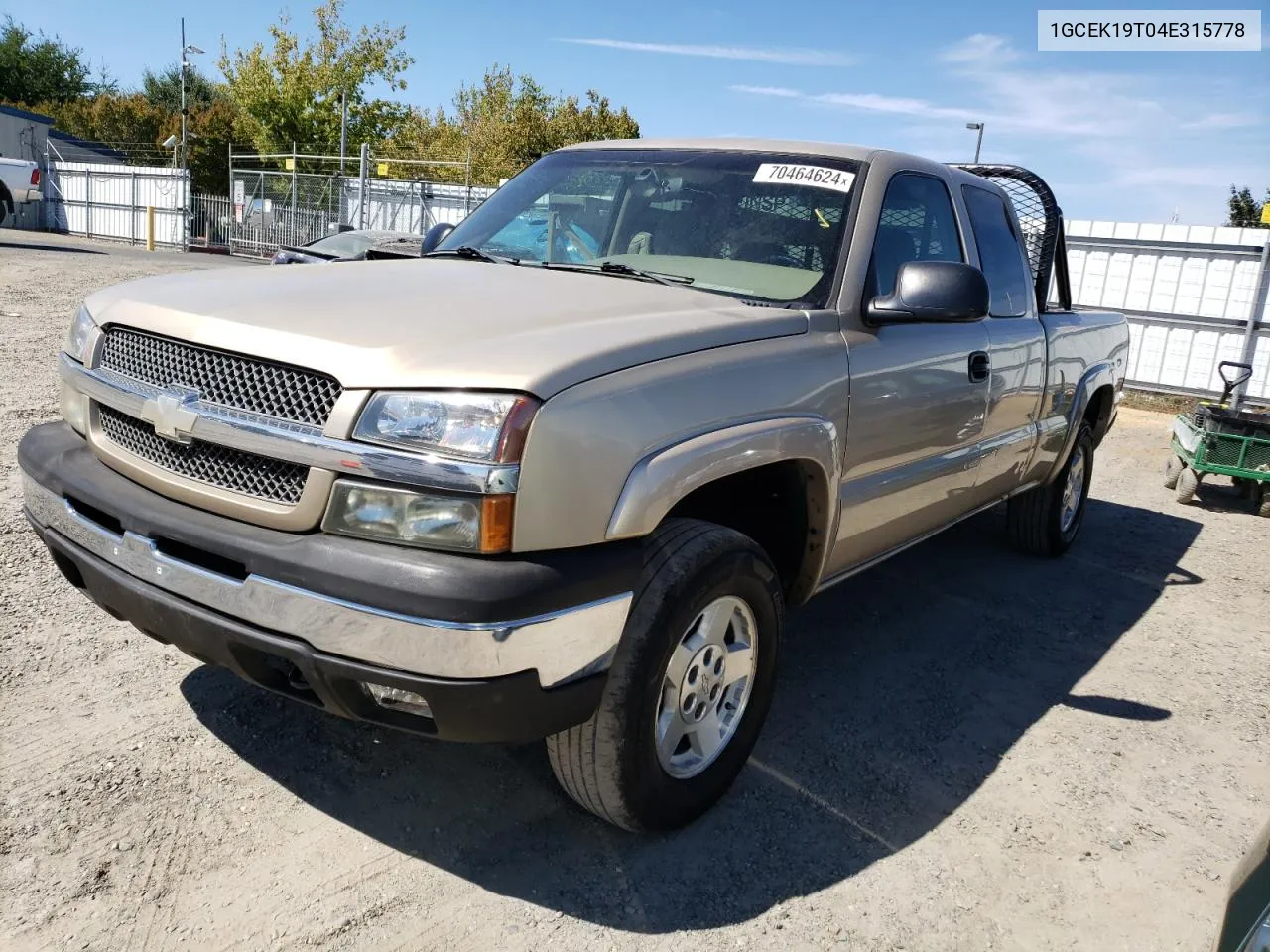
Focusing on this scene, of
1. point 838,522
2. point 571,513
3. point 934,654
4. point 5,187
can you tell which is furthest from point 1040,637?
point 5,187

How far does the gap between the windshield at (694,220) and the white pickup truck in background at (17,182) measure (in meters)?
20.6

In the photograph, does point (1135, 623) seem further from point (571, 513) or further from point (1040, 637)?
point (571, 513)

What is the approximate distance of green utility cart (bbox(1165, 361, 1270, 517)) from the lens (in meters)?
7.61

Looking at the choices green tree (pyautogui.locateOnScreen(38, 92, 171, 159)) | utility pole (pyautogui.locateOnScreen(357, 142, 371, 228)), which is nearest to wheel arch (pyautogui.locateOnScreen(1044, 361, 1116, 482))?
utility pole (pyautogui.locateOnScreen(357, 142, 371, 228))

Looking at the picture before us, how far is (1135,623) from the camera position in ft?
16.4

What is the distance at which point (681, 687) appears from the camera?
8.93 ft

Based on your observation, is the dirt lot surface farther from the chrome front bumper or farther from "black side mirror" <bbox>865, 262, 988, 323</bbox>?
"black side mirror" <bbox>865, 262, 988, 323</bbox>

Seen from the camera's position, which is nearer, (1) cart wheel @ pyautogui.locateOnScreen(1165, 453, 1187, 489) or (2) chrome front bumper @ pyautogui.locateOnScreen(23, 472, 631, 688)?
(2) chrome front bumper @ pyautogui.locateOnScreen(23, 472, 631, 688)

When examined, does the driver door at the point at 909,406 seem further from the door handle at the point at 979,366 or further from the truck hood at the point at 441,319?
the truck hood at the point at 441,319

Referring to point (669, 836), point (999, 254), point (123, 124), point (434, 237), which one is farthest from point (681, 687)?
point (123, 124)

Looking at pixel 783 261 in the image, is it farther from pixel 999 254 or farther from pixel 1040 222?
pixel 1040 222

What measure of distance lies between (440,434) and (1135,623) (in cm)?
408

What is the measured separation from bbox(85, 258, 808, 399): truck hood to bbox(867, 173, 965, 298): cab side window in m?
0.61

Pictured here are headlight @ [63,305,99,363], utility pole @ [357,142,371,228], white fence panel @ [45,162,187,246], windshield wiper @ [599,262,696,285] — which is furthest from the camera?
white fence panel @ [45,162,187,246]
